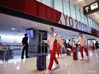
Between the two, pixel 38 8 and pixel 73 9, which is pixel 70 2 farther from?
pixel 38 8

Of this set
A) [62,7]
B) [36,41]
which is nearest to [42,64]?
[36,41]

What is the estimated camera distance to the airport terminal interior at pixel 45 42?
472 centimetres

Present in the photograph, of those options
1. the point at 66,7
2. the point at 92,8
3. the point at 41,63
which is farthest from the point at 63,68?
the point at 66,7

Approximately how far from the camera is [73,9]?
1970 cm

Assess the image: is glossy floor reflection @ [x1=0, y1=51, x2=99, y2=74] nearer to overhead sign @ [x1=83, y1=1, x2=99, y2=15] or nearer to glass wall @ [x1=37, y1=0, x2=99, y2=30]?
overhead sign @ [x1=83, y1=1, x2=99, y2=15]

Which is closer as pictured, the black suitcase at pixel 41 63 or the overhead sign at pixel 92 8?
the black suitcase at pixel 41 63

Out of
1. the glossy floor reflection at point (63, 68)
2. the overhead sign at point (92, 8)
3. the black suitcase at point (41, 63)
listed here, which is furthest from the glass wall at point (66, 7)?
the black suitcase at point (41, 63)

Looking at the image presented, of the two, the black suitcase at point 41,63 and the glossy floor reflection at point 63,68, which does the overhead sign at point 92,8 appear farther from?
the black suitcase at point 41,63

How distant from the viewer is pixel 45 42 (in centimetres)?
488

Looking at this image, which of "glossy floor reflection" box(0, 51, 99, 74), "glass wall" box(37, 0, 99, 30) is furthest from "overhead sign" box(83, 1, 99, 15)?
"glossy floor reflection" box(0, 51, 99, 74)

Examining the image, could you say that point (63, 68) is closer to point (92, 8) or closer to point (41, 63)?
point (41, 63)

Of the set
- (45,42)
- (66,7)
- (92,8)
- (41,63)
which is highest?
(66,7)

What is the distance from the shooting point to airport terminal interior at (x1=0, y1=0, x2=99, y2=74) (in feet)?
15.5

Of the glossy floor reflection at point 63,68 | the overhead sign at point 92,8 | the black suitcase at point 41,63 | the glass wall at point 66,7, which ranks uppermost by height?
the glass wall at point 66,7
